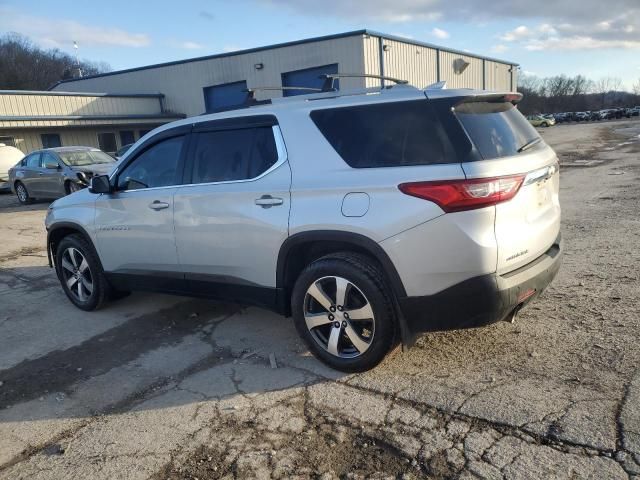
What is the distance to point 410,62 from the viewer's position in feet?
82.2

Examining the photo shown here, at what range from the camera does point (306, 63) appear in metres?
23.2

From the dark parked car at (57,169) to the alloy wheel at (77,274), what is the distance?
838 centimetres

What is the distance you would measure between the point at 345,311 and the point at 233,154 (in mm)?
1568

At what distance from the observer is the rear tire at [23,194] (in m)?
15.5

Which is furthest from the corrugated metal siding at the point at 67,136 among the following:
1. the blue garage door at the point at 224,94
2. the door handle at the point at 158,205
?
the door handle at the point at 158,205

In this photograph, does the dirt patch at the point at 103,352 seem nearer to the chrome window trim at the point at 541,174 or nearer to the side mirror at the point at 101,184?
the side mirror at the point at 101,184

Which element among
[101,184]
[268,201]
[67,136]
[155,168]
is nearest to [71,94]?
[67,136]

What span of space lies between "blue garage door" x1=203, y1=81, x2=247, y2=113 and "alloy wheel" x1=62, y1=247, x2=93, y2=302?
72.4ft

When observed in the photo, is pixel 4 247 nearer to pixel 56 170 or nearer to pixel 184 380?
pixel 56 170

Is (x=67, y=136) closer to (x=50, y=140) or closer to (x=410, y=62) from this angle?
(x=50, y=140)

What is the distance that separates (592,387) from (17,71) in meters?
67.4

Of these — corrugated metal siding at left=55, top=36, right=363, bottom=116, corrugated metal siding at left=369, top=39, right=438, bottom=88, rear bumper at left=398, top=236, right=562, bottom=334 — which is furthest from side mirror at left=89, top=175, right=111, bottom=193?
corrugated metal siding at left=369, top=39, right=438, bottom=88

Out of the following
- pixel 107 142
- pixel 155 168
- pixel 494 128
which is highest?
pixel 107 142

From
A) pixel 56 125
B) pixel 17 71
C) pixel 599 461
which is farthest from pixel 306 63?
pixel 17 71
